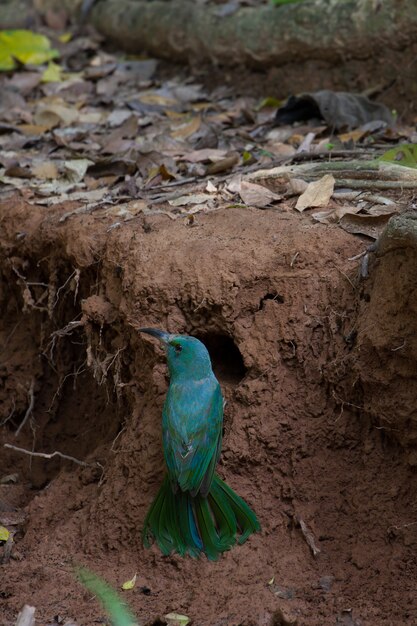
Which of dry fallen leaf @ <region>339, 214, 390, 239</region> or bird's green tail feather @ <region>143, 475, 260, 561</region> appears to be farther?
dry fallen leaf @ <region>339, 214, 390, 239</region>

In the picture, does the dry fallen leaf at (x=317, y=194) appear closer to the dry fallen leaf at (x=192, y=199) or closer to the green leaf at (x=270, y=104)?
the dry fallen leaf at (x=192, y=199)

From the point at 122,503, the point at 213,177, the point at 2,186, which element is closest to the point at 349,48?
the point at 213,177

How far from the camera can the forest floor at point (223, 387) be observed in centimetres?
415

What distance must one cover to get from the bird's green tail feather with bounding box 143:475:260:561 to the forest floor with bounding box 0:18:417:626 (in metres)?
0.06

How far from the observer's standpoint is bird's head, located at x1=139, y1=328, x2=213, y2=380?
14.2 ft

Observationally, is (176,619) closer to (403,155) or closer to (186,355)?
(186,355)

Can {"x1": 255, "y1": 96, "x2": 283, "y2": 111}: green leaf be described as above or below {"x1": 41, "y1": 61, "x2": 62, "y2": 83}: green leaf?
below

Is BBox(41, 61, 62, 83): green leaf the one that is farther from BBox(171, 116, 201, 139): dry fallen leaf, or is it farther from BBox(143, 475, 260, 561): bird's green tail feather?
BBox(143, 475, 260, 561): bird's green tail feather

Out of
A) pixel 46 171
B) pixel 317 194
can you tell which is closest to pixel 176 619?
pixel 317 194

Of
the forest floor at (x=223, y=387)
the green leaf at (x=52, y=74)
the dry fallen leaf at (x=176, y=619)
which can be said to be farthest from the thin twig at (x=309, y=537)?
the green leaf at (x=52, y=74)

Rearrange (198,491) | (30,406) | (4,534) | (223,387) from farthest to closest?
1. (30,406)
2. (4,534)
3. (223,387)
4. (198,491)

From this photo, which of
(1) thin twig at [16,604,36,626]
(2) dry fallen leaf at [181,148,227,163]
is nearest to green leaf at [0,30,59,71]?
(2) dry fallen leaf at [181,148,227,163]

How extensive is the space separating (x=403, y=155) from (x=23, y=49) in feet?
15.7

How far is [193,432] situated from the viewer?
4215 mm
